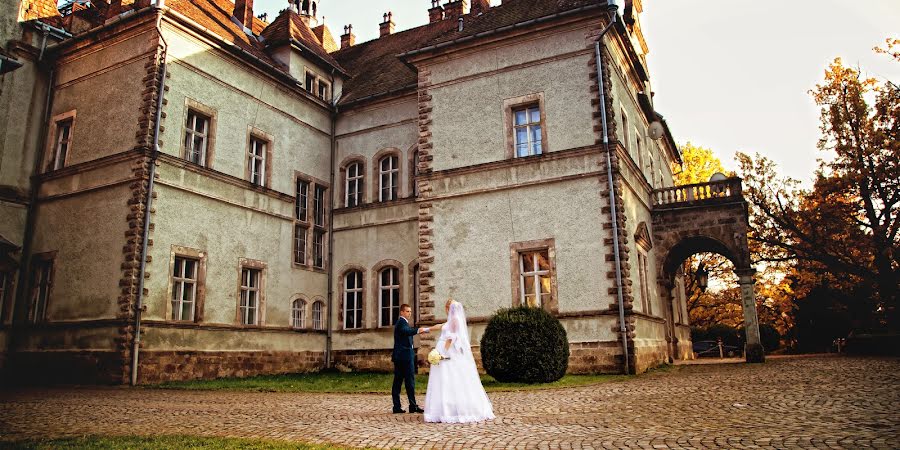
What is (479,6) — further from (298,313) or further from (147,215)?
(147,215)

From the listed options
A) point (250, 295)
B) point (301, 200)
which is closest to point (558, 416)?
point (250, 295)

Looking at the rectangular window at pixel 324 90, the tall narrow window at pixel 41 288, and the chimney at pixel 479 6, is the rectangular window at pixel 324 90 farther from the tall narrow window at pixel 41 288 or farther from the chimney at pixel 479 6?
the tall narrow window at pixel 41 288

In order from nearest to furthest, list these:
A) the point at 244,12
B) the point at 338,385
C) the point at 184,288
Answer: the point at 338,385
the point at 184,288
the point at 244,12

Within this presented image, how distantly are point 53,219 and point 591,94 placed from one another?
16349mm

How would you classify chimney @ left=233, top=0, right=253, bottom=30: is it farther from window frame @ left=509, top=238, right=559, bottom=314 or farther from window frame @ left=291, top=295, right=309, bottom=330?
window frame @ left=509, top=238, right=559, bottom=314

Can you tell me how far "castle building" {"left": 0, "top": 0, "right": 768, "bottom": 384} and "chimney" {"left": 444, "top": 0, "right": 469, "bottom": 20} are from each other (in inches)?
315

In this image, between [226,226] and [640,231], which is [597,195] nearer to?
[640,231]

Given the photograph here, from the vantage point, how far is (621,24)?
19031mm

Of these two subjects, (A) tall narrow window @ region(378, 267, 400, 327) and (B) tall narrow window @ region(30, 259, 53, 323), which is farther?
(A) tall narrow window @ region(378, 267, 400, 327)

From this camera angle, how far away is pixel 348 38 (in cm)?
3366

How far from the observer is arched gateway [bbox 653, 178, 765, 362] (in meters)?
21.4

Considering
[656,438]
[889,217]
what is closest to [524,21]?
[656,438]

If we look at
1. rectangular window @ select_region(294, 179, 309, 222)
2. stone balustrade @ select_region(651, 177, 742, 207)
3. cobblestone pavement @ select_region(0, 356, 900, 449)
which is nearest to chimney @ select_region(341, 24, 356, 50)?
rectangular window @ select_region(294, 179, 309, 222)

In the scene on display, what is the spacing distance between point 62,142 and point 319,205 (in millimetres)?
8462
